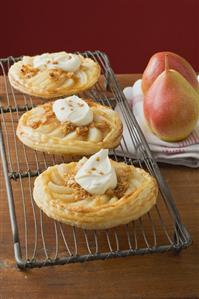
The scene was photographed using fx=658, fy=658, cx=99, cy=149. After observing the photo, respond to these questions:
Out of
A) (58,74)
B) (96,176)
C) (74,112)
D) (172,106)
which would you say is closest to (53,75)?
(58,74)

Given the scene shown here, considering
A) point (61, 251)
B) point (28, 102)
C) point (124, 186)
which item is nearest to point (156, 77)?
point (28, 102)

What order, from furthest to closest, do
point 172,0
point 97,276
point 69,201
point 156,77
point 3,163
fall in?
1. point 172,0
2. point 156,77
3. point 3,163
4. point 69,201
5. point 97,276

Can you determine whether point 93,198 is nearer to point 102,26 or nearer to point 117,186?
point 117,186

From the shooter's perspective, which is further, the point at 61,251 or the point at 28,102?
the point at 28,102

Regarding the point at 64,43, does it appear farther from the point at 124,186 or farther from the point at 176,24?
the point at 124,186

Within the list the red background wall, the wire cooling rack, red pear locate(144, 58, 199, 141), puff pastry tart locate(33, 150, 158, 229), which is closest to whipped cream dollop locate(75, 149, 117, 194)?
puff pastry tart locate(33, 150, 158, 229)
